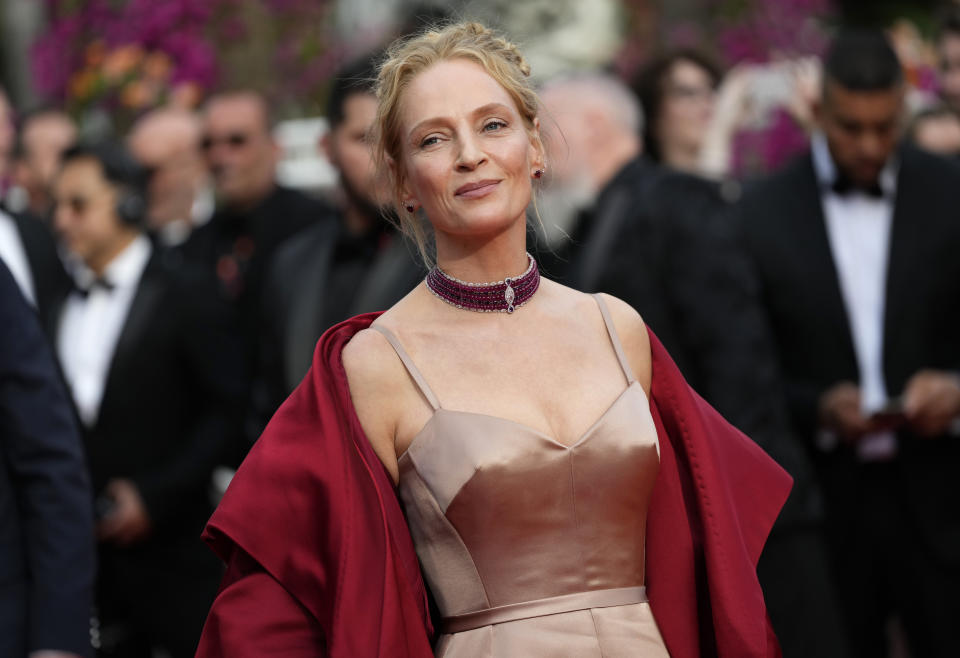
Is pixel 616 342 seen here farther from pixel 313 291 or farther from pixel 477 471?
pixel 313 291

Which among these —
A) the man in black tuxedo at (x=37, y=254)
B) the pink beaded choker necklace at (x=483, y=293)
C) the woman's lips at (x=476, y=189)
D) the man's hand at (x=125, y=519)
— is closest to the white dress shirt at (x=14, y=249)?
the man in black tuxedo at (x=37, y=254)

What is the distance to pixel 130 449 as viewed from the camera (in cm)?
547

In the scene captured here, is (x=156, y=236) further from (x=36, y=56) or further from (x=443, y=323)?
(x=443, y=323)

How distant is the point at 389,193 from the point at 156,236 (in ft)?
18.6

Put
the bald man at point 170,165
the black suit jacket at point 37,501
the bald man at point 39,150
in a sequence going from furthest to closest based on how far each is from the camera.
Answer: the bald man at point 39,150
the bald man at point 170,165
the black suit jacket at point 37,501

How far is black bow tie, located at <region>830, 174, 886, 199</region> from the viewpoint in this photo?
5.20 m

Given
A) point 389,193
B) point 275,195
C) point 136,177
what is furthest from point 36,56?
point 389,193

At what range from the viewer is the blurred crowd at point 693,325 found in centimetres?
458

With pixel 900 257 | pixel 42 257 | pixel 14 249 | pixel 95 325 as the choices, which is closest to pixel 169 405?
pixel 95 325

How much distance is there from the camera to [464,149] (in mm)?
2568

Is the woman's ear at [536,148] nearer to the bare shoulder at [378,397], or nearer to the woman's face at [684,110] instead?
the bare shoulder at [378,397]

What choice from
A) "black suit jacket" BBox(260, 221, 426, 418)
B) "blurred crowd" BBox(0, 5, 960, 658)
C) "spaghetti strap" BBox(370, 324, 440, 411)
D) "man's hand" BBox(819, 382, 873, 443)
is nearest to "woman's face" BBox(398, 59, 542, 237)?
"spaghetti strap" BBox(370, 324, 440, 411)

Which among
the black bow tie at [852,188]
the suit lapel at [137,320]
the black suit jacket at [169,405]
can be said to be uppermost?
the black bow tie at [852,188]

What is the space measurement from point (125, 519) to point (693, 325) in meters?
2.22
